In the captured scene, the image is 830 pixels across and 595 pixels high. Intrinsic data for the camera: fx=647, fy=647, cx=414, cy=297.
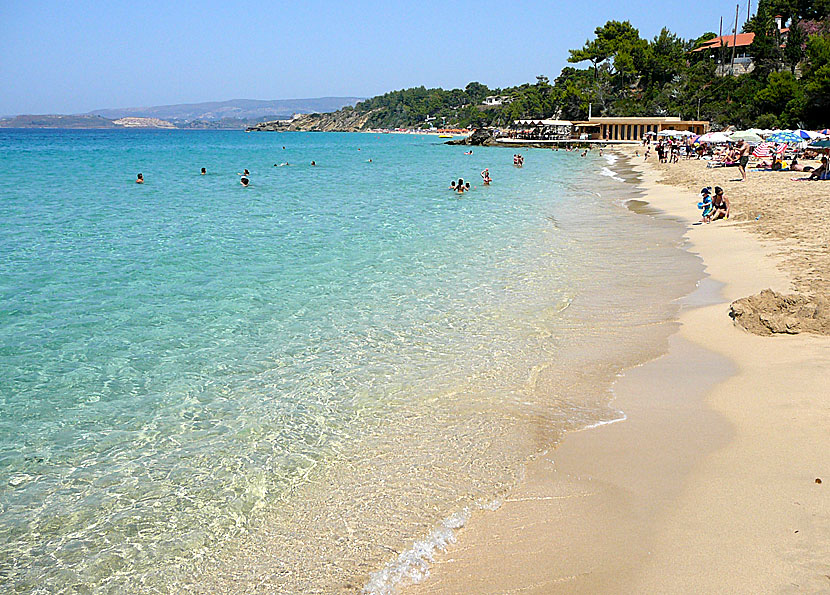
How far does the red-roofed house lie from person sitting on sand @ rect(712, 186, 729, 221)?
79327 mm

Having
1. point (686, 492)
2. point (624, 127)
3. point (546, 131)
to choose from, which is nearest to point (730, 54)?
point (624, 127)

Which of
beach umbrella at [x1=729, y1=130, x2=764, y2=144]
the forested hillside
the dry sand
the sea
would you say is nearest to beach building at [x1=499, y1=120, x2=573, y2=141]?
the forested hillside

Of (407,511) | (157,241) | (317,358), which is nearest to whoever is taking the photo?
(407,511)

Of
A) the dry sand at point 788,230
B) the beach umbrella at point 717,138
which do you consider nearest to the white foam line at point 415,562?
the dry sand at point 788,230

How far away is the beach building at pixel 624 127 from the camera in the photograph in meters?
73.8

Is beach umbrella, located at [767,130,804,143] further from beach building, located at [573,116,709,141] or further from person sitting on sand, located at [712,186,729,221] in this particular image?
beach building, located at [573,116,709,141]

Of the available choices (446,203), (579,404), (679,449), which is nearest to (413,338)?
(579,404)

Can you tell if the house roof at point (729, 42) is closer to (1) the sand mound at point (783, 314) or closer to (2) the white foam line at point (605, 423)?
(1) the sand mound at point (783, 314)

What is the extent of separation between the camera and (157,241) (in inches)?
682

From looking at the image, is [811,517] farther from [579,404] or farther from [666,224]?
[666,224]

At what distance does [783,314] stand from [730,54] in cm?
9875

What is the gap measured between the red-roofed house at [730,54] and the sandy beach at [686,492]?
301 ft

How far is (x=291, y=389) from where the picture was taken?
24.3ft

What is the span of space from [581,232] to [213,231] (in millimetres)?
10583
